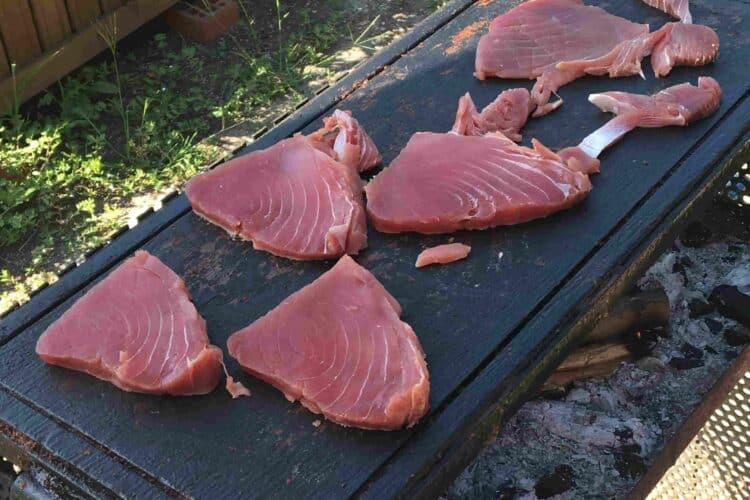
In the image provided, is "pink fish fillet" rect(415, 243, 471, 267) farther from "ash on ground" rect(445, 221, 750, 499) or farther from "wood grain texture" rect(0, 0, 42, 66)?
"wood grain texture" rect(0, 0, 42, 66)

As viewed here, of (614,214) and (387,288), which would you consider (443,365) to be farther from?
(614,214)

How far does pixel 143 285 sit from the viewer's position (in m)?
2.72

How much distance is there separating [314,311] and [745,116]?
1.89m

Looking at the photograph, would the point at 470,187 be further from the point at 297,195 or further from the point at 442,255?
the point at 297,195

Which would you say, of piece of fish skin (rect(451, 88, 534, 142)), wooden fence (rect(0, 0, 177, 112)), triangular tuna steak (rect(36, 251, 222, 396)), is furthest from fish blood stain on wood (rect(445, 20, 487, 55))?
wooden fence (rect(0, 0, 177, 112))

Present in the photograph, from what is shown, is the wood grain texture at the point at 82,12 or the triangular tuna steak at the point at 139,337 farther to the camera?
the wood grain texture at the point at 82,12

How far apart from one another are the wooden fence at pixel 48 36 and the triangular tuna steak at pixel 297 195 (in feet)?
9.73

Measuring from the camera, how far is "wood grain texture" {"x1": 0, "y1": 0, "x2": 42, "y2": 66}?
5.39 m

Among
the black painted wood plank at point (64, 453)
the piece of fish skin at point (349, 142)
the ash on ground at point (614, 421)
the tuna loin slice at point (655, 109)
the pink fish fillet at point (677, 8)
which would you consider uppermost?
the pink fish fillet at point (677, 8)

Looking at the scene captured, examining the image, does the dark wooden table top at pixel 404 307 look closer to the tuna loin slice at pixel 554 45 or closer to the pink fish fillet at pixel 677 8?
the tuna loin slice at pixel 554 45

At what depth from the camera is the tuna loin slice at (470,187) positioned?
9.53ft

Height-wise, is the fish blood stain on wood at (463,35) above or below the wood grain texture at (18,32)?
above

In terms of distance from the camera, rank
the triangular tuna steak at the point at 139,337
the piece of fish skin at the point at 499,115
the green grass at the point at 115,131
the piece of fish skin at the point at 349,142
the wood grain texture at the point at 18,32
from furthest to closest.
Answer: the wood grain texture at the point at 18,32 → the green grass at the point at 115,131 → the piece of fish skin at the point at 499,115 → the piece of fish skin at the point at 349,142 → the triangular tuna steak at the point at 139,337

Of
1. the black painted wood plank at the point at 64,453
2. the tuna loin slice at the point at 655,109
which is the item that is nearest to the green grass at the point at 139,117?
the black painted wood plank at the point at 64,453
